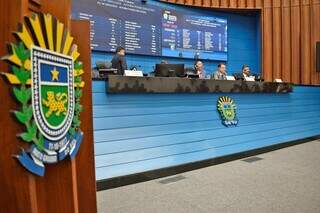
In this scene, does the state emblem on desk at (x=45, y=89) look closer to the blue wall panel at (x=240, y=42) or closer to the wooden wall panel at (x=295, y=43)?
the blue wall panel at (x=240, y=42)

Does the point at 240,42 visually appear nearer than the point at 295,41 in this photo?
No

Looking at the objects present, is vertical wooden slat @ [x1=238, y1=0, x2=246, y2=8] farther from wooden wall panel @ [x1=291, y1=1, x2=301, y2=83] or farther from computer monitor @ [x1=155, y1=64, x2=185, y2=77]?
computer monitor @ [x1=155, y1=64, x2=185, y2=77]

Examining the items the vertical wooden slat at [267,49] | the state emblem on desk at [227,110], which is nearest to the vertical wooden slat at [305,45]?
the vertical wooden slat at [267,49]

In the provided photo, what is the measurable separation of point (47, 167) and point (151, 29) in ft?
16.6

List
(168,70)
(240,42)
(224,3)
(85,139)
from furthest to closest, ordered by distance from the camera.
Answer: (240,42), (224,3), (168,70), (85,139)

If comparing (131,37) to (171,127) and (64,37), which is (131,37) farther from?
(64,37)

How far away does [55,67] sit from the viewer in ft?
3.49

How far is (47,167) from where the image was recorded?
3.51ft

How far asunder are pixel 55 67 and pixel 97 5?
436cm

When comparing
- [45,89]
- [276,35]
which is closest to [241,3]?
[276,35]

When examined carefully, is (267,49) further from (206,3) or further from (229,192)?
(229,192)

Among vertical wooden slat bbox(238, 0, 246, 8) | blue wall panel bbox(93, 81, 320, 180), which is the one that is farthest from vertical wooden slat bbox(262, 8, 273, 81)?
blue wall panel bbox(93, 81, 320, 180)

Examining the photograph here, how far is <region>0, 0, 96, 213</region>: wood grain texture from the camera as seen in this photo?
92 centimetres

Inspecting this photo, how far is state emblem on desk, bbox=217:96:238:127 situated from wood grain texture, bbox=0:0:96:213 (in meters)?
3.02
